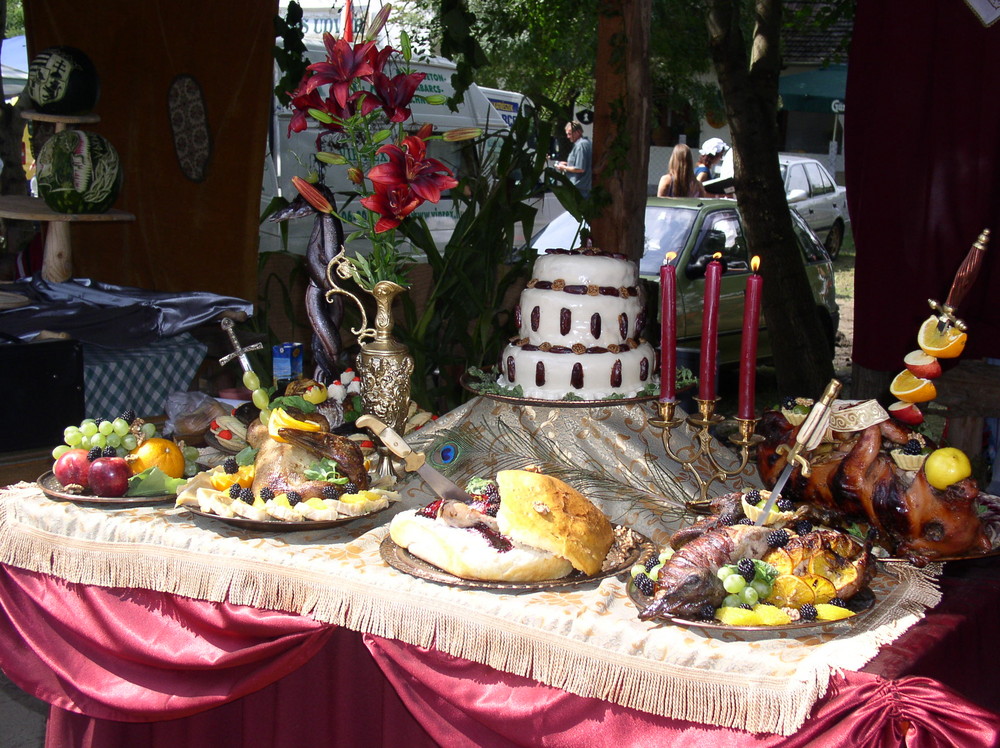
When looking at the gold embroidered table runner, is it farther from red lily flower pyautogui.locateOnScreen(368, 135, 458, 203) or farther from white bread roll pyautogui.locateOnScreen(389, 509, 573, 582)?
red lily flower pyautogui.locateOnScreen(368, 135, 458, 203)

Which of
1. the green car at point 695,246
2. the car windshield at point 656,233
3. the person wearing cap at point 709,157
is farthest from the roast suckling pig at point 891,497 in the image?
the person wearing cap at point 709,157

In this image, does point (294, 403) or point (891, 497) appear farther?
point (294, 403)

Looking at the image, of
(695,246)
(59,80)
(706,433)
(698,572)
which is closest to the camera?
(698,572)

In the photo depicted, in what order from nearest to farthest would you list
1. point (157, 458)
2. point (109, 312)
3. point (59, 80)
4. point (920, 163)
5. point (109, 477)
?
point (109, 477), point (157, 458), point (920, 163), point (109, 312), point (59, 80)

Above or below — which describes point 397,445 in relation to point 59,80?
below

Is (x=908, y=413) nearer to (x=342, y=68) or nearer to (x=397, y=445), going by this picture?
(x=397, y=445)

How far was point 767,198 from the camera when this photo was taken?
210 inches

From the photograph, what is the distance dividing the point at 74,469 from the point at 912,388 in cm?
167

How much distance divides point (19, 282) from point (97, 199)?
1.83 ft

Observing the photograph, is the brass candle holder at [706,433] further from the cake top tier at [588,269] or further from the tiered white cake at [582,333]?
the cake top tier at [588,269]

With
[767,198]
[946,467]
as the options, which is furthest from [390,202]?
[767,198]

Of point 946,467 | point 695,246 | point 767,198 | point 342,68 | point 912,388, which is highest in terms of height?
point 342,68

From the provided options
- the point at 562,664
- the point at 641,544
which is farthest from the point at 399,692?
the point at 641,544

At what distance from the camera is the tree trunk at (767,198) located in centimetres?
533
